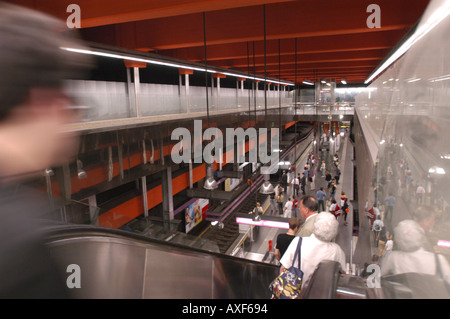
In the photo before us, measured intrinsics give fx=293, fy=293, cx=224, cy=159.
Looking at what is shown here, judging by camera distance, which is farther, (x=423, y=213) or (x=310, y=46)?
(x=310, y=46)

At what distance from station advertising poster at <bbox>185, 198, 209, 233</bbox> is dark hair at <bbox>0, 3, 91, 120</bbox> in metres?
12.6

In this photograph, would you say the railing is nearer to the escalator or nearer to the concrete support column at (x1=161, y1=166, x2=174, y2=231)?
the concrete support column at (x1=161, y1=166, x2=174, y2=231)

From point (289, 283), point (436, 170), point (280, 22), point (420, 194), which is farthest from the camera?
point (280, 22)

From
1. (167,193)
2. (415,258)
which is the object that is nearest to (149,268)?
(415,258)

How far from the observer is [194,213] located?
13.6 meters

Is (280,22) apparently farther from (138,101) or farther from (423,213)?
(138,101)

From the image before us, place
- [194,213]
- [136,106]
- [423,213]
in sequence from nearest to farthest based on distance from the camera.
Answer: [423,213] → [136,106] → [194,213]

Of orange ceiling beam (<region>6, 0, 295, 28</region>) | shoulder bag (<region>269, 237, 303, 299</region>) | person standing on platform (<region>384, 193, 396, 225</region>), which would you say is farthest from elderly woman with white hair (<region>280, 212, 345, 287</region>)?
orange ceiling beam (<region>6, 0, 295, 28</region>)

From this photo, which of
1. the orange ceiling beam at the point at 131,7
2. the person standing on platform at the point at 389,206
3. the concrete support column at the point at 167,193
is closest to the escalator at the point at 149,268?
the person standing on platform at the point at 389,206

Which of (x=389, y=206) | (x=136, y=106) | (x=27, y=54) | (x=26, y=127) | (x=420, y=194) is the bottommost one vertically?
(x=389, y=206)

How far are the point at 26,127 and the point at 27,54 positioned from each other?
0.61 feet

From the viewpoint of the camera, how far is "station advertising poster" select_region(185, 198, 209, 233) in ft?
42.9

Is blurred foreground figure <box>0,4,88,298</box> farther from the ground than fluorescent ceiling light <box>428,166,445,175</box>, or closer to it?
farther from the ground
